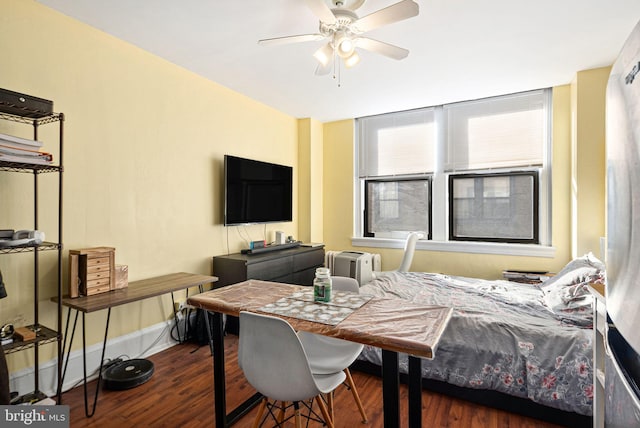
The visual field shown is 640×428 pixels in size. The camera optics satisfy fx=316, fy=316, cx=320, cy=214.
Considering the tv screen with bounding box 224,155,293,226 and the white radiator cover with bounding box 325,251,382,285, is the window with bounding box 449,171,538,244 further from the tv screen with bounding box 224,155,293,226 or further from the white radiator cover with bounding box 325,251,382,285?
the tv screen with bounding box 224,155,293,226

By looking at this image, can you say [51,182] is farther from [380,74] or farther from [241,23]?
[380,74]

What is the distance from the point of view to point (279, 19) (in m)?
2.31

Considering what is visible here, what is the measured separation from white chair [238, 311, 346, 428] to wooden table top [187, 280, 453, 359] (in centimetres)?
11

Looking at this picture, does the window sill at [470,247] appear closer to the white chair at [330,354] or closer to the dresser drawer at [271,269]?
the dresser drawer at [271,269]

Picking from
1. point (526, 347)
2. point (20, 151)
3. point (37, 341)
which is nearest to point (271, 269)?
point (37, 341)

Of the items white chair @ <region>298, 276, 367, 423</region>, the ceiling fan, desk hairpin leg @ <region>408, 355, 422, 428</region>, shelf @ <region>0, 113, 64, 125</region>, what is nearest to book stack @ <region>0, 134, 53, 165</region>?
shelf @ <region>0, 113, 64, 125</region>

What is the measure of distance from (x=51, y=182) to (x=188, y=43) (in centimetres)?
147

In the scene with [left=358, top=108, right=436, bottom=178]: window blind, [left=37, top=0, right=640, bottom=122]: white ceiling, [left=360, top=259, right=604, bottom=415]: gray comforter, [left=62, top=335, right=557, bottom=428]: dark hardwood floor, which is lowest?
[left=62, top=335, right=557, bottom=428]: dark hardwood floor

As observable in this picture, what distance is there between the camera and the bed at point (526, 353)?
1.79 m

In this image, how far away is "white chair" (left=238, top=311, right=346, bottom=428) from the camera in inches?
50.1

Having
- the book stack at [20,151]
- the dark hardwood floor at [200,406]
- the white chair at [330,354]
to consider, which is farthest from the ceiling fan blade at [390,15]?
the dark hardwood floor at [200,406]

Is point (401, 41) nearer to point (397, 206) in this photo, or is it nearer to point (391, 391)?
point (397, 206)

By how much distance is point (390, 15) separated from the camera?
183cm

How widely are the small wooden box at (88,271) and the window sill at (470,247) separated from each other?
3.23 meters
